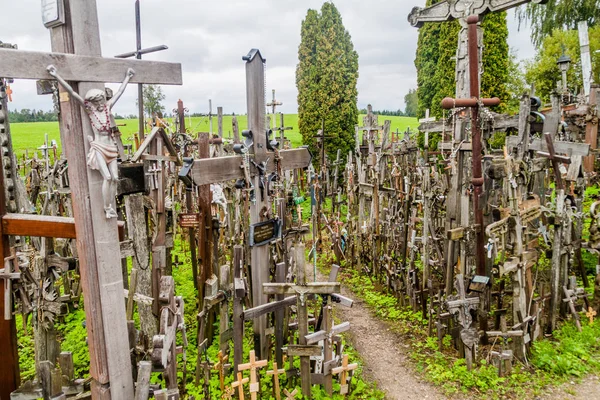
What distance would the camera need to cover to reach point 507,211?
5344 mm

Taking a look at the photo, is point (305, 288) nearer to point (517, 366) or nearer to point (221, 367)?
point (221, 367)

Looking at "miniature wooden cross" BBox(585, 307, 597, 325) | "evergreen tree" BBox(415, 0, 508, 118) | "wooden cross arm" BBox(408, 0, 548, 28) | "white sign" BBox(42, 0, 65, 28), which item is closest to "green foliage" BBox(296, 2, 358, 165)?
"evergreen tree" BBox(415, 0, 508, 118)

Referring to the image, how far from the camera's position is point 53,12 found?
8.82 ft

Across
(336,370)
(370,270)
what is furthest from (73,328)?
(370,270)

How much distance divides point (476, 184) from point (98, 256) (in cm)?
457

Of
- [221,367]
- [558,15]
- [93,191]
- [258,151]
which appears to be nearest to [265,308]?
[221,367]

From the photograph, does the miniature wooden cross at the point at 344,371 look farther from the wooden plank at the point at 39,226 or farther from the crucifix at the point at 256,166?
the wooden plank at the point at 39,226

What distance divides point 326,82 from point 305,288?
16.3 metres

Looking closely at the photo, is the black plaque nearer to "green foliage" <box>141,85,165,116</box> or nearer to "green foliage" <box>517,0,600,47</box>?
"green foliage" <box>141,85,165,116</box>

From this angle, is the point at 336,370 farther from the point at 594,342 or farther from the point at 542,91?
the point at 542,91

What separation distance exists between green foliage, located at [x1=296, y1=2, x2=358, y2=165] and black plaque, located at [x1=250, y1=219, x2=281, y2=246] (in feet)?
46.0

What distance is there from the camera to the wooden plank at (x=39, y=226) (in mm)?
3188

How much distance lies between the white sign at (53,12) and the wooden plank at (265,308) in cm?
324

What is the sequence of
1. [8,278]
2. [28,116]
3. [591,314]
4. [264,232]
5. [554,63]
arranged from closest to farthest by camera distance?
1. [8,278]
2. [264,232]
3. [591,314]
4. [554,63]
5. [28,116]
